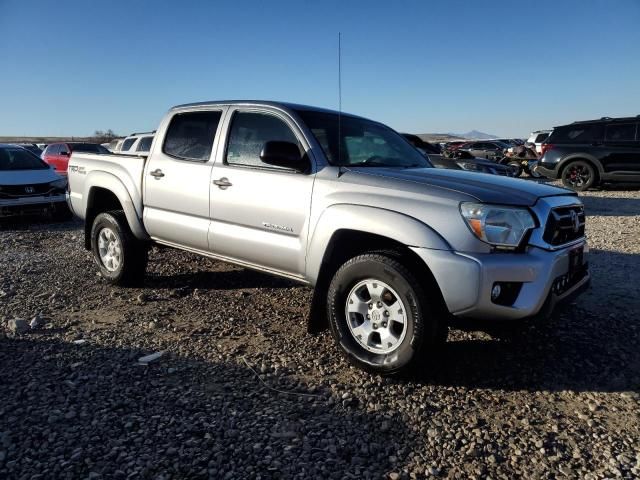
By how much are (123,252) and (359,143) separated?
2.69m

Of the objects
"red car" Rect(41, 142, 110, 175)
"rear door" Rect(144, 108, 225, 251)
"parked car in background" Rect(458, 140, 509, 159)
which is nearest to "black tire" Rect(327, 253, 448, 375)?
"rear door" Rect(144, 108, 225, 251)

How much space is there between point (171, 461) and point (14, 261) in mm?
5405

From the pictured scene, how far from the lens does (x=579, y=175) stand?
1392 cm

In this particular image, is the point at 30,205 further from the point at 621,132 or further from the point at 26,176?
the point at 621,132

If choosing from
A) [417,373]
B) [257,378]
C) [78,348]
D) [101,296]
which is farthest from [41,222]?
[417,373]

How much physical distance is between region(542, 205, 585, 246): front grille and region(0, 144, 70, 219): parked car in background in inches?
360

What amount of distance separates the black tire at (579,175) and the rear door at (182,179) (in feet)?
39.9

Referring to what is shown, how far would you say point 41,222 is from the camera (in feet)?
32.7

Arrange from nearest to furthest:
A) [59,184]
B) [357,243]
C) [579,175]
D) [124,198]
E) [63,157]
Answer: [357,243]
[124,198]
[59,184]
[579,175]
[63,157]

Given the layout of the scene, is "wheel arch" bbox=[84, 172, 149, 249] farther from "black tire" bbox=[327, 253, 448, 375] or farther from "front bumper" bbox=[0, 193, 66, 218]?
"front bumper" bbox=[0, 193, 66, 218]

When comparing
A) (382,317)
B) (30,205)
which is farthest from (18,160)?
(382,317)

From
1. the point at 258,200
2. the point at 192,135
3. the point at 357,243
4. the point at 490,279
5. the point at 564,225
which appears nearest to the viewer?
the point at 490,279

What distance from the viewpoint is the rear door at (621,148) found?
514 inches

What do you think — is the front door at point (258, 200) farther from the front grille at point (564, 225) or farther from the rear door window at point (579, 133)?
the rear door window at point (579, 133)
